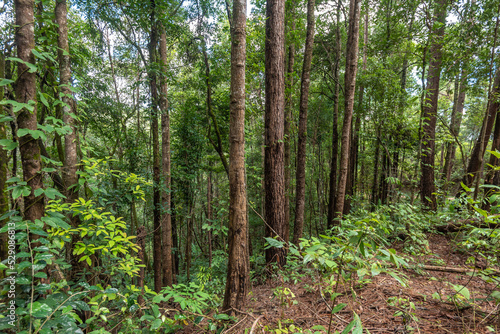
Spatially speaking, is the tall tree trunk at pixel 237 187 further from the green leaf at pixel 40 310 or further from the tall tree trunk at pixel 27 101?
the tall tree trunk at pixel 27 101

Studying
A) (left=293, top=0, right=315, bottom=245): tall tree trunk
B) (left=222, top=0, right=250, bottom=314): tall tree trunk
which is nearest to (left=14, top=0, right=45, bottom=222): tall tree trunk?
(left=222, top=0, right=250, bottom=314): tall tree trunk

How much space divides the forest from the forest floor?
25 mm

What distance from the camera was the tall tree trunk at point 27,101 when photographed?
1.88 m

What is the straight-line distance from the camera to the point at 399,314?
86.2 inches

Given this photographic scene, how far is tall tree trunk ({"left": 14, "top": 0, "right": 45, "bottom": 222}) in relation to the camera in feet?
6.18

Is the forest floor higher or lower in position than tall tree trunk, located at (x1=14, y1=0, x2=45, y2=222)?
lower

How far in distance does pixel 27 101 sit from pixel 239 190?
6.87 ft

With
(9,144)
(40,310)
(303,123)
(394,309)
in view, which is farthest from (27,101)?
(303,123)

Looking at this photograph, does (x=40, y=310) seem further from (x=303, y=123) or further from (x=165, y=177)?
(x=303, y=123)

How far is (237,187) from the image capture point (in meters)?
2.36

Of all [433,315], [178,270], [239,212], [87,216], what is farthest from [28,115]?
[178,270]

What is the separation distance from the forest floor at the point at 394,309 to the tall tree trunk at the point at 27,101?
222 cm

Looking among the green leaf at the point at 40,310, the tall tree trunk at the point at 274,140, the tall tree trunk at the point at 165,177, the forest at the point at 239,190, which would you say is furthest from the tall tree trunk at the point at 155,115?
the green leaf at the point at 40,310

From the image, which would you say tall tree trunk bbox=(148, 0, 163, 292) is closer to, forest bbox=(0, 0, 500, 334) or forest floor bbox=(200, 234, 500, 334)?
forest bbox=(0, 0, 500, 334)
